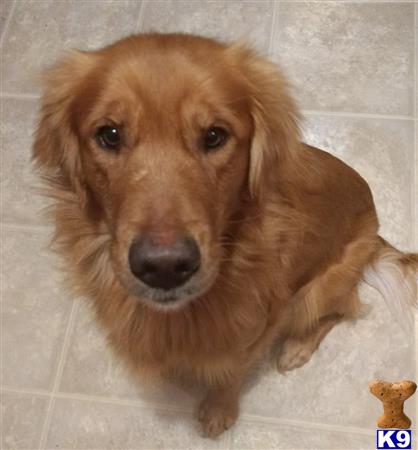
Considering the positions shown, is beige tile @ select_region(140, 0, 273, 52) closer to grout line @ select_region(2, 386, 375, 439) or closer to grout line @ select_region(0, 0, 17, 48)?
grout line @ select_region(0, 0, 17, 48)

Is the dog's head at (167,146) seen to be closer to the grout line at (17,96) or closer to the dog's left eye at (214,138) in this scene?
the dog's left eye at (214,138)

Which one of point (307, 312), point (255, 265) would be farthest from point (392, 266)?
point (255, 265)

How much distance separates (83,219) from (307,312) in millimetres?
696

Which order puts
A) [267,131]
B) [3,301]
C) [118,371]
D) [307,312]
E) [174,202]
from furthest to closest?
[3,301], [118,371], [307,312], [267,131], [174,202]

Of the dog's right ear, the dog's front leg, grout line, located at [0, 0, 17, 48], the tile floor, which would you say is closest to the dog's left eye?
the dog's right ear

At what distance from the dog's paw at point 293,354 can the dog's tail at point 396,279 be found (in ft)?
0.95

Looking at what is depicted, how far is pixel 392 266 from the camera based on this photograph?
178 cm

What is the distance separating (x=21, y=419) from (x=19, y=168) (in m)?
0.87

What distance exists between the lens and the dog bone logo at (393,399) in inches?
62.4

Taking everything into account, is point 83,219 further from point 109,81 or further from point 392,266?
point 392,266

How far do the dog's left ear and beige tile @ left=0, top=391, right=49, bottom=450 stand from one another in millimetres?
1016

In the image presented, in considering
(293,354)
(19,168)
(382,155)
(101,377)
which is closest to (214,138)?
(293,354)

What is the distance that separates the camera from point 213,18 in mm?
2350

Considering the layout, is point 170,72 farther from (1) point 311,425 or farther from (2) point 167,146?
(1) point 311,425
